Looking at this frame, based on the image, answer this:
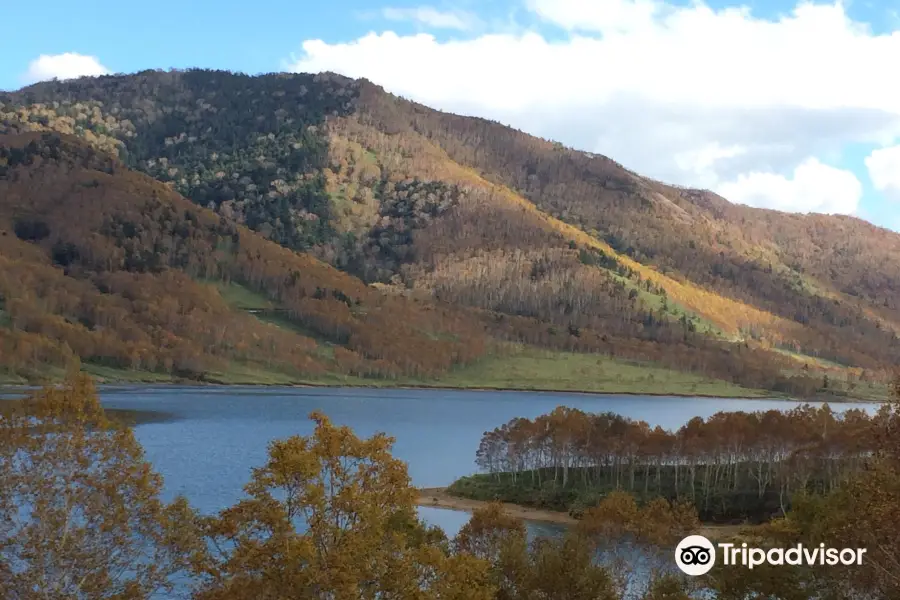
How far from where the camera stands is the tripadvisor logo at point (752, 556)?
3962 cm

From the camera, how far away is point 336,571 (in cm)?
2403

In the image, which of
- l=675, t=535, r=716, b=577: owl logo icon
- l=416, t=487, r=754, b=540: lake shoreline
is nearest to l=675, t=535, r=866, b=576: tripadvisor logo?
l=675, t=535, r=716, b=577: owl logo icon

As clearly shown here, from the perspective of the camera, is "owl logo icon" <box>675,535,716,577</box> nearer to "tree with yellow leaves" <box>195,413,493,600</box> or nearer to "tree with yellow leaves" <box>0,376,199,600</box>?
"tree with yellow leaves" <box>195,413,493,600</box>

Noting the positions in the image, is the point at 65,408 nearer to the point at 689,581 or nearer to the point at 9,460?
the point at 9,460

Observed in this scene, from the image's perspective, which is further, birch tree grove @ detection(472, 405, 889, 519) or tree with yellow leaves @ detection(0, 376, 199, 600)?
birch tree grove @ detection(472, 405, 889, 519)

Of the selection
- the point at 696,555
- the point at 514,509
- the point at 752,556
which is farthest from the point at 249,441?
the point at 752,556

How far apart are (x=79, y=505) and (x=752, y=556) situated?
92.1 feet

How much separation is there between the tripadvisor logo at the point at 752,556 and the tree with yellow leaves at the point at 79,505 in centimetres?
2401

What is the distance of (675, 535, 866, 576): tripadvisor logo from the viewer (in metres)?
39.6

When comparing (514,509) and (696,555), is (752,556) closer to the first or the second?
(696,555)

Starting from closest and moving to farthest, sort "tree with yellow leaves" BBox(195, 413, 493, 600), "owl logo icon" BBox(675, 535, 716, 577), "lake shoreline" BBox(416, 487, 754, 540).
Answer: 1. "tree with yellow leaves" BBox(195, 413, 493, 600)
2. "owl logo icon" BBox(675, 535, 716, 577)
3. "lake shoreline" BBox(416, 487, 754, 540)

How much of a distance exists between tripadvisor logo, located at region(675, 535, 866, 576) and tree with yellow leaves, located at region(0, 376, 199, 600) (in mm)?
24009

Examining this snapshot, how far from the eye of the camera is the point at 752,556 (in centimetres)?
4028

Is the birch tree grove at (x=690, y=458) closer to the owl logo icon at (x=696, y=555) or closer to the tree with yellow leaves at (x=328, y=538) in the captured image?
the owl logo icon at (x=696, y=555)
